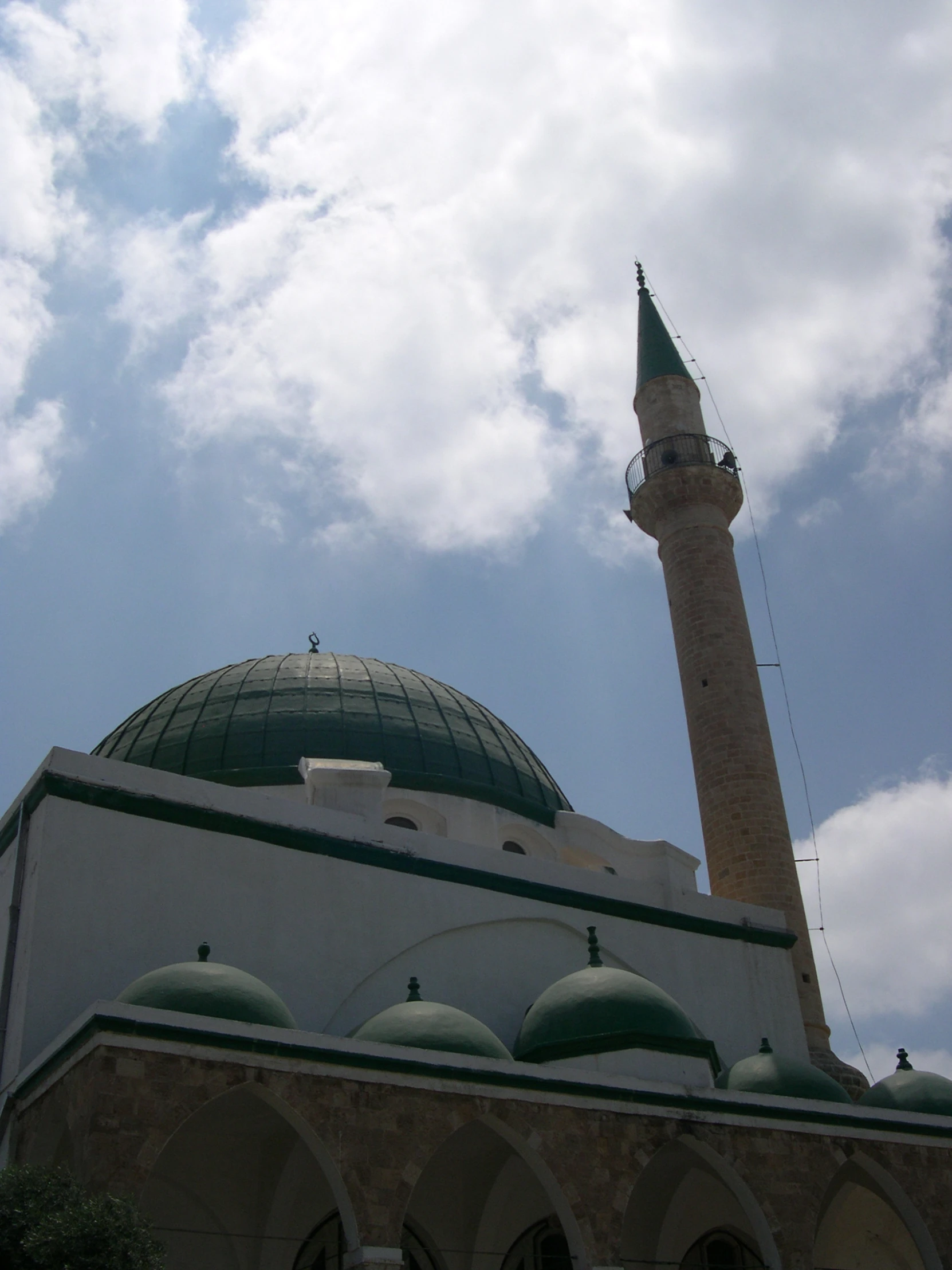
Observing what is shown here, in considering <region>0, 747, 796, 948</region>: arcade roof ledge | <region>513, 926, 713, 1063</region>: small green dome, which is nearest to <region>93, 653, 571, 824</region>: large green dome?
<region>0, 747, 796, 948</region>: arcade roof ledge

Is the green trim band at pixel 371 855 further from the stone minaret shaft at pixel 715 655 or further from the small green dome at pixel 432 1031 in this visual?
the small green dome at pixel 432 1031

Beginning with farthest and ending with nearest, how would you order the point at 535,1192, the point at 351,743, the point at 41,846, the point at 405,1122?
the point at 351,743
the point at 535,1192
the point at 41,846
the point at 405,1122

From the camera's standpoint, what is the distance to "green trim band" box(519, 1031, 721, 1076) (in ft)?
29.1

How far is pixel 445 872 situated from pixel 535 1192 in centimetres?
249

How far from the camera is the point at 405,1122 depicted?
288 inches

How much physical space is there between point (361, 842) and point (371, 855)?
13cm

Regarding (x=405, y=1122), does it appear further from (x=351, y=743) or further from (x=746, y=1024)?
(x=351, y=743)

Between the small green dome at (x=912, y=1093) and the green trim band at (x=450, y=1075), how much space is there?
17.5 inches

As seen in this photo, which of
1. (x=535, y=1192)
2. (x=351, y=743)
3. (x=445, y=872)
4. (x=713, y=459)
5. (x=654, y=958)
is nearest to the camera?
(x=535, y=1192)

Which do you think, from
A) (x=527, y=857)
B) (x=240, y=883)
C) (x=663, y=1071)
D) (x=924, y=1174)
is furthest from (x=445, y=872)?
(x=924, y=1174)

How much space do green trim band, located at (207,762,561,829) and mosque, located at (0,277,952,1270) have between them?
3 cm

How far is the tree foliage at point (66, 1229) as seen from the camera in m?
5.83

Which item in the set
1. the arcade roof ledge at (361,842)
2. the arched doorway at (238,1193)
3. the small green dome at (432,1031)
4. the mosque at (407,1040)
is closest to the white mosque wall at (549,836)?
the mosque at (407,1040)

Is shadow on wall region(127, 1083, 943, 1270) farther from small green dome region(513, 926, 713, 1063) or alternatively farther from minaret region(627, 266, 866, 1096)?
minaret region(627, 266, 866, 1096)
